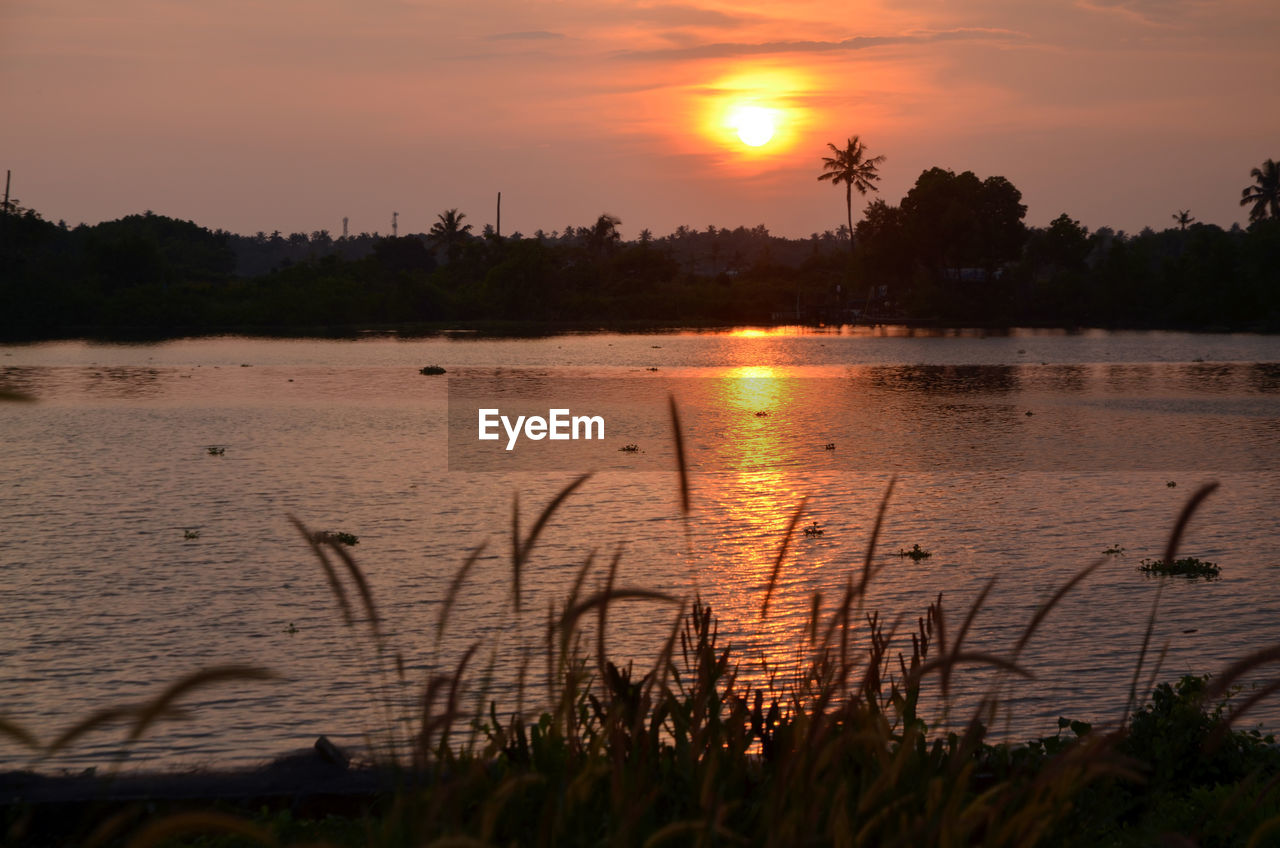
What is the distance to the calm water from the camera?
11.5 m

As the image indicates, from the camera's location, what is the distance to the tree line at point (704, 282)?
5271 inches

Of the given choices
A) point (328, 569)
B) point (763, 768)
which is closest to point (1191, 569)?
point (763, 768)

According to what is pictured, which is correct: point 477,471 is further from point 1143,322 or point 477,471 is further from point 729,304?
point 729,304

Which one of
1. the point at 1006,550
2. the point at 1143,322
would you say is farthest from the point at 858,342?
the point at 1006,550

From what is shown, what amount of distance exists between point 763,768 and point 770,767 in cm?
15

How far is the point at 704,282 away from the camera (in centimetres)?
18900

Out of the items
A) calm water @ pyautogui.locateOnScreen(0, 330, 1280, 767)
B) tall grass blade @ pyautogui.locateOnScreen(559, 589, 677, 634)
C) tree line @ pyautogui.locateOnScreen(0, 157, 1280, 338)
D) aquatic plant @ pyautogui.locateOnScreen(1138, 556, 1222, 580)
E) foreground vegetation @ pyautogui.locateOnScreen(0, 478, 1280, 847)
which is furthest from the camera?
tree line @ pyautogui.locateOnScreen(0, 157, 1280, 338)

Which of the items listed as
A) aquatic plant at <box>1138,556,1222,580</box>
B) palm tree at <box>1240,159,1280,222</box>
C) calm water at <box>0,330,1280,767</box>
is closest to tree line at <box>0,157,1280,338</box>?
palm tree at <box>1240,159,1280,222</box>

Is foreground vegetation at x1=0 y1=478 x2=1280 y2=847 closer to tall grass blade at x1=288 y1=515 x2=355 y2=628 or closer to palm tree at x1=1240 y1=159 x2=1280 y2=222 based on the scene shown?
tall grass blade at x1=288 y1=515 x2=355 y2=628

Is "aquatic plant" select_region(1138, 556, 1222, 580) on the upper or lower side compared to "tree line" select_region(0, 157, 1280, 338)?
lower

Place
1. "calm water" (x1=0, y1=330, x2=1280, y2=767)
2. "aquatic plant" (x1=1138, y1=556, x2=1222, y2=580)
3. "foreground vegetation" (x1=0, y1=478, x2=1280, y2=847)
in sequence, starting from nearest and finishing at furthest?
1. "foreground vegetation" (x1=0, y1=478, x2=1280, y2=847)
2. "calm water" (x1=0, y1=330, x2=1280, y2=767)
3. "aquatic plant" (x1=1138, y1=556, x2=1222, y2=580)

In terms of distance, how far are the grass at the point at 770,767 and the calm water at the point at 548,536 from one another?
1.37 feet

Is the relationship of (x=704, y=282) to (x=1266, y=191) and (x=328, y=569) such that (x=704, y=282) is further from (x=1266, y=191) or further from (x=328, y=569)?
(x=328, y=569)

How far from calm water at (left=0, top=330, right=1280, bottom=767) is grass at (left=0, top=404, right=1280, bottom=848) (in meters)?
0.42
